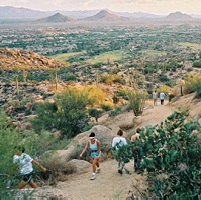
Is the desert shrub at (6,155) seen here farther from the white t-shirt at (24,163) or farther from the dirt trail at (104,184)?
the dirt trail at (104,184)

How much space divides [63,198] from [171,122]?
2708 mm

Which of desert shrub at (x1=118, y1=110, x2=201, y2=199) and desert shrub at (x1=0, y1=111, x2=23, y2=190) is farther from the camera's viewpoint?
desert shrub at (x1=0, y1=111, x2=23, y2=190)

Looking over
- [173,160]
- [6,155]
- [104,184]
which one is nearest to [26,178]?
[6,155]

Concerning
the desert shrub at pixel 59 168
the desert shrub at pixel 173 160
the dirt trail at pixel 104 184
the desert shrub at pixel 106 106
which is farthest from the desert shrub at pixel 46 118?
the desert shrub at pixel 173 160

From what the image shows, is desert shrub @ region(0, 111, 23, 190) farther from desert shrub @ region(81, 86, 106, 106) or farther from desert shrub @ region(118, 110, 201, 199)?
desert shrub @ region(81, 86, 106, 106)

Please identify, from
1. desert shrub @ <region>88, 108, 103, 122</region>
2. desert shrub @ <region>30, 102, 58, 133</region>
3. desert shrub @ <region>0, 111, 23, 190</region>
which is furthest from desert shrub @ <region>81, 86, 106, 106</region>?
desert shrub @ <region>0, 111, 23, 190</region>

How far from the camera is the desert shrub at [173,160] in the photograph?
21.6 ft

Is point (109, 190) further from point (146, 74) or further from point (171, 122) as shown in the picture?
point (146, 74)

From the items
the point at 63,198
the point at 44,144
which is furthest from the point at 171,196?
the point at 44,144

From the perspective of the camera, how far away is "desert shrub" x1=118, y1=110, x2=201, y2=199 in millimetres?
6570

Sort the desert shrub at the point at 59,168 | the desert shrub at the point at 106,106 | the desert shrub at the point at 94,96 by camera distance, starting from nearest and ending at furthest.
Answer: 1. the desert shrub at the point at 59,168
2. the desert shrub at the point at 94,96
3. the desert shrub at the point at 106,106

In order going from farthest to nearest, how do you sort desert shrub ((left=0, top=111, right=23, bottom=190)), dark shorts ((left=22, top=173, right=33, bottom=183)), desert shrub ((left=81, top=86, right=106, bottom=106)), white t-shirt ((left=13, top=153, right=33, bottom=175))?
desert shrub ((left=81, top=86, right=106, bottom=106)) < dark shorts ((left=22, top=173, right=33, bottom=183)) < white t-shirt ((left=13, top=153, right=33, bottom=175)) < desert shrub ((left=0, top=111, right=23, bottom=190))

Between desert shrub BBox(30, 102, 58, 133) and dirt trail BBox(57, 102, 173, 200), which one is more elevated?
dirt trail BBox(57, 102, 173, 200)

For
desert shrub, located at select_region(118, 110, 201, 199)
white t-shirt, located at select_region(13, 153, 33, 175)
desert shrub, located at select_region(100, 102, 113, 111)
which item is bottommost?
desert shrub, located at select_region(100, 102, 113, 111)
